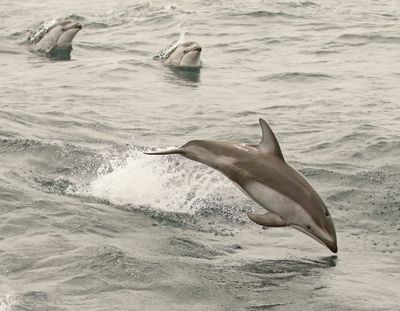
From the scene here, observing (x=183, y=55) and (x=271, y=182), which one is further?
(x=183, y=55)

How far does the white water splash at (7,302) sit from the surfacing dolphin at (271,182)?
2.64 meters

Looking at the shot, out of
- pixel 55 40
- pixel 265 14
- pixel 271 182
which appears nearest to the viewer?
pixel 271 182

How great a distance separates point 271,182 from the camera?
1040 cm

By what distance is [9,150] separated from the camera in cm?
1427

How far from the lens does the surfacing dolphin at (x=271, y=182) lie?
1014cm

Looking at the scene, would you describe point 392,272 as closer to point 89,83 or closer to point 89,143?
point 89,143

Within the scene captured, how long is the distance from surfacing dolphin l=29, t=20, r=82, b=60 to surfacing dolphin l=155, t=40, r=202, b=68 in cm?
302

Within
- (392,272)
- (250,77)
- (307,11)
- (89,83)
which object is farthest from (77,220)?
(307,11)

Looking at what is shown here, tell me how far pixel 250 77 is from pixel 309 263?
463 inches

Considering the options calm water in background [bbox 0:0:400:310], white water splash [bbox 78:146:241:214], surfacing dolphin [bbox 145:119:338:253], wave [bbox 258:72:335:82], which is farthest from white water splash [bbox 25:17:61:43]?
surfacing dolphin [bbox 145:119:338:253]

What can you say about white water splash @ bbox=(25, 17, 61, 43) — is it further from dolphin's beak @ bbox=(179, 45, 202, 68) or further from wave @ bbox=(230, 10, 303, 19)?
wave @ bbox=(230, 10, 303, 19)

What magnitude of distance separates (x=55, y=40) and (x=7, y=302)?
17251 millimetres

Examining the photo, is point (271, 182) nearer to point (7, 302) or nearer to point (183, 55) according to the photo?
point (7, 302)

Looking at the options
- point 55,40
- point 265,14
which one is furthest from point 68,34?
point 265,14
